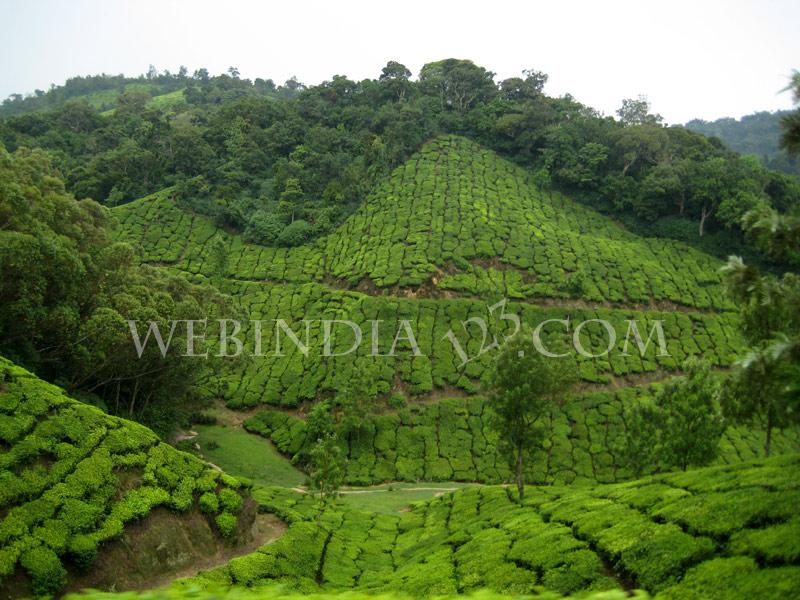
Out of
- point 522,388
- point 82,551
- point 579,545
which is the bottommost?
point 579,545

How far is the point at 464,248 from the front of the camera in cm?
4891

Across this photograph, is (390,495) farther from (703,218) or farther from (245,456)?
(703,218)

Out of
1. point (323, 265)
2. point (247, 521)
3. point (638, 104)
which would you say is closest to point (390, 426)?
point (247, 521)

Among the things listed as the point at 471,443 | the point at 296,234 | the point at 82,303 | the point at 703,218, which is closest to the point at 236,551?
the point at 82,303

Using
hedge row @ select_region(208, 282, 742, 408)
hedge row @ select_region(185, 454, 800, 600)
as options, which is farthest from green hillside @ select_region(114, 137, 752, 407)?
hedge row @ select_region(185, 454, 800, 600)

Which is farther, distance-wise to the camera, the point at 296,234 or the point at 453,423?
the point at 296,234

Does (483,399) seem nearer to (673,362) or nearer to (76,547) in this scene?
(673,362)

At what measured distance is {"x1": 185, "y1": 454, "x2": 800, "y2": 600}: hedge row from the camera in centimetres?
966

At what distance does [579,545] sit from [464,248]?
3750 centimetres

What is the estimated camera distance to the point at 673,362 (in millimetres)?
40531

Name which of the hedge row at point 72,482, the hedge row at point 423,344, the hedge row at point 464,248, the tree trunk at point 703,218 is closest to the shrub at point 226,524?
the hedge row at point 72,482

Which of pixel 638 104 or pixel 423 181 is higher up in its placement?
pixel 638 104

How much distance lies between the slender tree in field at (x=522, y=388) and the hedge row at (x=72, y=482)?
1144 centimetres

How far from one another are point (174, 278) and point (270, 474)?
45.4 feet
